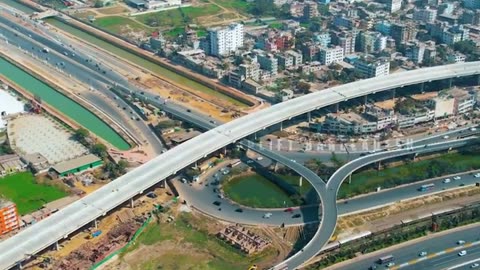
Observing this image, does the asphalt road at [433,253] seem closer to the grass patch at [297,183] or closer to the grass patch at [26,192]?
the grass patch at [297,183]

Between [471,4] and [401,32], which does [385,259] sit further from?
[471,4]

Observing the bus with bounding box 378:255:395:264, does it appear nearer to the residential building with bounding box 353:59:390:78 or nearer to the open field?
the open field

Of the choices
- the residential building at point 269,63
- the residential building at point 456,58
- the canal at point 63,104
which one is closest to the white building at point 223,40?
the residential building at point 269,63

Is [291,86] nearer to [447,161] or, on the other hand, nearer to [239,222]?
[447,161]

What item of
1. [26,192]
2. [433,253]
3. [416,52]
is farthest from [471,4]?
[26,192]

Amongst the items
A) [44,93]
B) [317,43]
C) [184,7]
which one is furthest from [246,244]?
[184,7]

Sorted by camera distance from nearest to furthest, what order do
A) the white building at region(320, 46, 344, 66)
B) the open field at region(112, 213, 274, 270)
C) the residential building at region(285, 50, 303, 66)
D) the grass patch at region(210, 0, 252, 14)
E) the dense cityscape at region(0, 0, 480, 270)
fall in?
the open field at region(112, 213, 274, 270) < the dense cityscape at region(0, 0, 480, 270) < the residential building at region(285, 50, 303, 66) < the white building at region(320, 46, 344, 66) < the grass patch at region(210, 0, 252, 14)

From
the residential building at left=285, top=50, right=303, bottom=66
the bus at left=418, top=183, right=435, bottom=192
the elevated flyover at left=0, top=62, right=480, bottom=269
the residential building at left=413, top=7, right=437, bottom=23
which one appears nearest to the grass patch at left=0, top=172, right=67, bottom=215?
the elevated flyover at left=0, top=62, right=480, bottom=269
